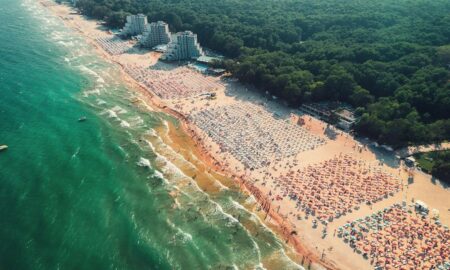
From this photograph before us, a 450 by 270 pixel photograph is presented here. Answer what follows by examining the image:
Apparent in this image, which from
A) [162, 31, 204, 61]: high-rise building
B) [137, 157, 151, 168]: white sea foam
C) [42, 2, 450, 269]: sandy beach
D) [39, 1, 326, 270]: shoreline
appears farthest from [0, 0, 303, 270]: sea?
[162, 31, 204, 61]: high-rise building

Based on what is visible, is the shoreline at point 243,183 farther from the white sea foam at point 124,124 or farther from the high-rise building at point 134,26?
the high-rise building at point 134,26

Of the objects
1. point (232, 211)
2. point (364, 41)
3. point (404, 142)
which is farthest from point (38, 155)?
point (364, 41)

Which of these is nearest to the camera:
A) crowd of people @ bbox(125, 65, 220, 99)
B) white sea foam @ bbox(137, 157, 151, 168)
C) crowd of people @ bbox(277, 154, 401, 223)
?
crowd of people @ bbox(277, 154, 401, 223)

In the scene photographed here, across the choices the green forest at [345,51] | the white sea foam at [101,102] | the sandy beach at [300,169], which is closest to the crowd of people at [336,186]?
the sandy beach at [300,169]

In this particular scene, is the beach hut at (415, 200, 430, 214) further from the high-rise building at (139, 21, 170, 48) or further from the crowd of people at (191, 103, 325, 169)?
the high-rise building at (139, 21, 170, 48)

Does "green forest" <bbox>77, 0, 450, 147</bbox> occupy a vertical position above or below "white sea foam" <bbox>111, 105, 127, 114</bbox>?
above

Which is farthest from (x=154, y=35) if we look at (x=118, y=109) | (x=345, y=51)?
(x=345, y=51)
